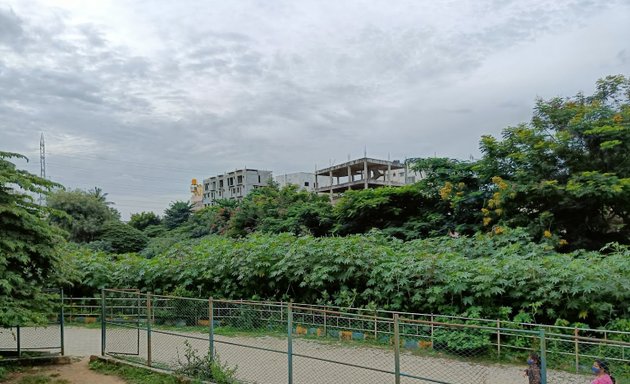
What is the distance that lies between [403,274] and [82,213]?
35726mm

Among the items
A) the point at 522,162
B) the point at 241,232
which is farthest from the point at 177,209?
the point at 522,162

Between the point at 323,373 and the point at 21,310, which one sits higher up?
the point at 21,310

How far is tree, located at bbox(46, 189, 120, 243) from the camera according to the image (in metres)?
38.4

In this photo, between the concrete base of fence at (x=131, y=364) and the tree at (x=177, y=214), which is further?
the tree at (x=177, y=214)

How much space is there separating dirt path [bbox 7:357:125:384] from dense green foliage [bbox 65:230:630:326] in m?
5.11

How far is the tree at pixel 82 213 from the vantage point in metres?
38.4

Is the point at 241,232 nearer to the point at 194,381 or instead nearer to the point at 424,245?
the point at 424,245

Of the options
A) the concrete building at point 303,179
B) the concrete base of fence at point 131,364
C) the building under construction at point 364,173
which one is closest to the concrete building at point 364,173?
→ the building under construction at point 364,173

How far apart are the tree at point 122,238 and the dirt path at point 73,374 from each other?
2665cm

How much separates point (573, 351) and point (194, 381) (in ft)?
21.7

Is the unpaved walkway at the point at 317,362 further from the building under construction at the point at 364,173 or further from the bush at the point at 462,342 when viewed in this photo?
the building under construction at the point at 364,173

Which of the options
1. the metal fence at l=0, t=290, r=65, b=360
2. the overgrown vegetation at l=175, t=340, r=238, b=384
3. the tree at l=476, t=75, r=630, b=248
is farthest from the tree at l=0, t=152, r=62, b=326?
the tree at l=476, t=75, r=630, b=248

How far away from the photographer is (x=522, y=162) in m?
16.4

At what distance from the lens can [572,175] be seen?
15.2 metres
